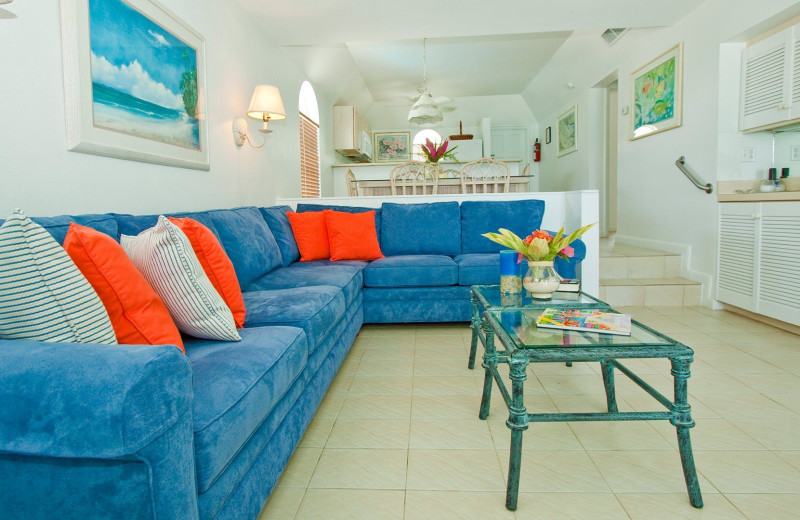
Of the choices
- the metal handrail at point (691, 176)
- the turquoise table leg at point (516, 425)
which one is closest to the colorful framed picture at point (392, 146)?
the metal handrail at point (691, 176)

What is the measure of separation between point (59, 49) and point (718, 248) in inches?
171

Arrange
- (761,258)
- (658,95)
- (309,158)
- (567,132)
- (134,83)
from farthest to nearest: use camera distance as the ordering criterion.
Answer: (567,132) < (309,158) < (658,95) < (761,258) < (134,83)

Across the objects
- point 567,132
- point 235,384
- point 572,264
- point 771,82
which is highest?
point 567,132

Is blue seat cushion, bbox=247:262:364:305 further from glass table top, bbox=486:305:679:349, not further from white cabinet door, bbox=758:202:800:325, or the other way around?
white cabinet door, bbox=758:202:800:325

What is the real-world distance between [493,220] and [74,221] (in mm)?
2976

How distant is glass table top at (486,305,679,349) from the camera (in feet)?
A: 4.56

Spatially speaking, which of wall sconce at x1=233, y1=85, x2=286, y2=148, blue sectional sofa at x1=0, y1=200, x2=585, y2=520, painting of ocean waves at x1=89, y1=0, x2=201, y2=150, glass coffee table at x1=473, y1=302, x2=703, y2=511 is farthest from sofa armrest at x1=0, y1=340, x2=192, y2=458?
wall sconce at x1=233, y1=85, x2=286, y2=148

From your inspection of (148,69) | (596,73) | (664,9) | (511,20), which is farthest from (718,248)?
(148,69)

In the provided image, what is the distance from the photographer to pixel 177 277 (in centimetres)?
138

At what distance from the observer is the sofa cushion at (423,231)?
151 inches

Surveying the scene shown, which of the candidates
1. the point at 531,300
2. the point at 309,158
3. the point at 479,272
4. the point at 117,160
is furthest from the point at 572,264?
the point at 309,158

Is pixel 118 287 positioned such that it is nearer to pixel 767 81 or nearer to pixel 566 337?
pixel 566 337

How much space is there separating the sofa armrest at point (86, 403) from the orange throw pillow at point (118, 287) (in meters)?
0.33

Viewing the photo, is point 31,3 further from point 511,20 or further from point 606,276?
point 606,276
